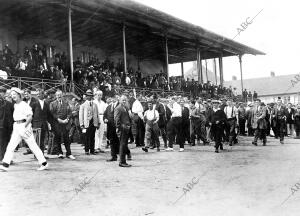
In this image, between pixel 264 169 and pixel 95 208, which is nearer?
pixel 95 208

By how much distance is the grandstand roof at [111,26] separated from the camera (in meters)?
17.6

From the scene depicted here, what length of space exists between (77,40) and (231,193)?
19.2 metres

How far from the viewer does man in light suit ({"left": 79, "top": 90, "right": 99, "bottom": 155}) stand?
10.8 m

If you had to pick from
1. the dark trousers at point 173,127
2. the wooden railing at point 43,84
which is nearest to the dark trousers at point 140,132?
the dark trousers at point 173,127

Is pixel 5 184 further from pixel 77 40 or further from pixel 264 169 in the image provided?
pixel 77 40

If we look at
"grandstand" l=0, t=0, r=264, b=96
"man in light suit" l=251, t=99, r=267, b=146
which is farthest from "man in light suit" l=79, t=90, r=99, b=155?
"man in light suit" l=251, t=99, r=267, b=146

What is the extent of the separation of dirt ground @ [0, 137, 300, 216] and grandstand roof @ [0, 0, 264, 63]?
9.58m

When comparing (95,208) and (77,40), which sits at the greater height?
(77,40)

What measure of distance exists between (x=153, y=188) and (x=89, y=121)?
15.1 ft

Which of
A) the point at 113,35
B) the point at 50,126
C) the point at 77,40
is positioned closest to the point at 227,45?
the point at 113,35

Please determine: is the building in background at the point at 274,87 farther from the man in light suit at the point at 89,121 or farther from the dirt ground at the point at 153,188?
the dirt ground at the point at 153,188

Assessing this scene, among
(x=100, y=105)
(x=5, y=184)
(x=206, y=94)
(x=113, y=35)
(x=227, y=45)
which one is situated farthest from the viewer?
(x=227, y=45)

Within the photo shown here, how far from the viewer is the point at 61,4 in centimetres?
1672

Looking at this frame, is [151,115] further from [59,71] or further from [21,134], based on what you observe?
[59,71]
